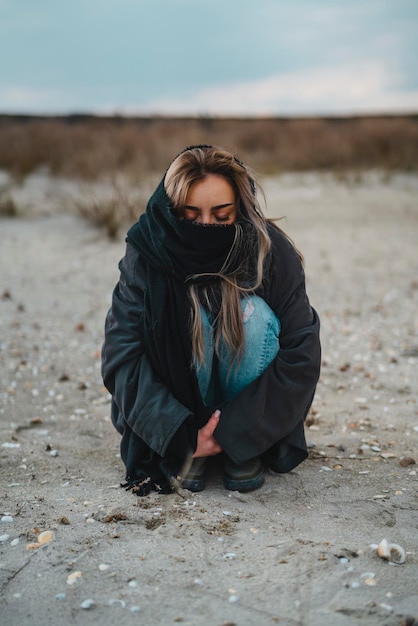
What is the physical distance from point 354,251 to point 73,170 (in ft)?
16.6

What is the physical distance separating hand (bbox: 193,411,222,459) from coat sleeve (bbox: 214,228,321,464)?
3 centimetres

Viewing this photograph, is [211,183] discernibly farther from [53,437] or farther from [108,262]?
[108,262]

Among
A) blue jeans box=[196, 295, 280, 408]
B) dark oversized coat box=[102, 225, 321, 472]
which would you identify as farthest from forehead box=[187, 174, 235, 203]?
blue jeans box=[196, 295, 280, 408]

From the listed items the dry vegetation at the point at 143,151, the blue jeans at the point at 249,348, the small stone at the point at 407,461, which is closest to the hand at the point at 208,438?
the blue jeans at the point at 249,348

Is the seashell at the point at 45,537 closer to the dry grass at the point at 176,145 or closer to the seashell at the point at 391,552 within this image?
the seashell at the point at 391,552

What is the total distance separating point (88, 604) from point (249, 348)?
1.14 meters

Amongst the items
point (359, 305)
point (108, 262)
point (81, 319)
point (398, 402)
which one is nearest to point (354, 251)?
point (359, 305)

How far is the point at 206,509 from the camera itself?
2830 mm

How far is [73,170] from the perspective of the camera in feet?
36.9

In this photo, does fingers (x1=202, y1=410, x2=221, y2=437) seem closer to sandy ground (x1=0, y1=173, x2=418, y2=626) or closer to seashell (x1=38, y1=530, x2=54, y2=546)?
sandy ground (x1=0, y1=173, x2=418, y2=626)

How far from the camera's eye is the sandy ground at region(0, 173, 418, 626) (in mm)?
2240

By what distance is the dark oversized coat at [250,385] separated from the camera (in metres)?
2.86

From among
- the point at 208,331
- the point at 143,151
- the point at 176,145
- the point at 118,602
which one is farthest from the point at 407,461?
the point at 176,145

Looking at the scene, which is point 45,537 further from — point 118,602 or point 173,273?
point 173,273
